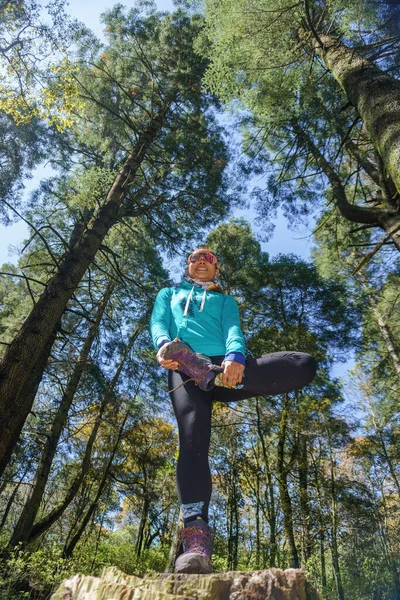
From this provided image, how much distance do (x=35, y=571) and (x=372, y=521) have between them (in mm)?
9437

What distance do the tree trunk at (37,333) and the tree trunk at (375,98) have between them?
3.51 m

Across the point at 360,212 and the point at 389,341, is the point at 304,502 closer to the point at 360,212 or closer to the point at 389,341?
the point at 389,341

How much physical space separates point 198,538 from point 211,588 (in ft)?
1.82

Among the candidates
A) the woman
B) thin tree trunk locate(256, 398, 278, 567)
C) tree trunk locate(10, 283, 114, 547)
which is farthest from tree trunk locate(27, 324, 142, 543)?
the woman

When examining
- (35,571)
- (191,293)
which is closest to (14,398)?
(191,293)

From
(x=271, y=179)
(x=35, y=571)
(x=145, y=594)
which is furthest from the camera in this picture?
(x=271, y=179)

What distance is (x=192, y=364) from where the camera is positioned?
7.09ft

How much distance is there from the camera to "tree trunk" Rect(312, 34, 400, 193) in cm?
309

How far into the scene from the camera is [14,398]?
3664mm

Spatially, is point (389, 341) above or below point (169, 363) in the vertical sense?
above

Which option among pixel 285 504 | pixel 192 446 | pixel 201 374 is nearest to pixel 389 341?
pixel 285 504

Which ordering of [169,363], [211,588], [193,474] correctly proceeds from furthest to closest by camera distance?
[169,363] < [193,474] < [211,588]

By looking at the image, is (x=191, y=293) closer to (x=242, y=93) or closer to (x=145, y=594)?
(x=145, y=594)

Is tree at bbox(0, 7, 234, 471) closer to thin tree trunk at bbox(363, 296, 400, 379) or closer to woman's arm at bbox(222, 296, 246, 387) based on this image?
woman's arm at bbox(222, 296, 246, 387)
